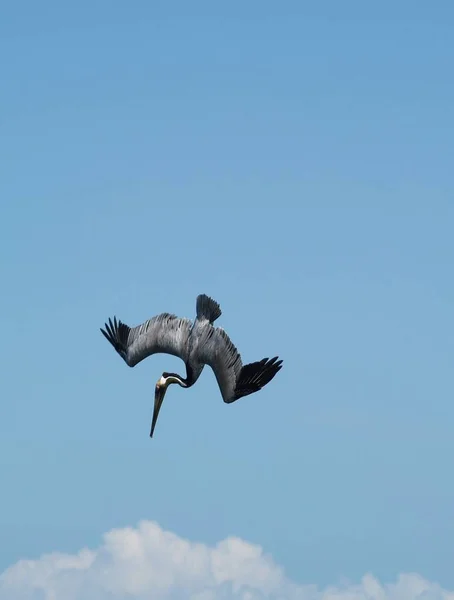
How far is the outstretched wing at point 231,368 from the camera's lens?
33781 millimetres

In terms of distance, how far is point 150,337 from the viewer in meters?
36.8

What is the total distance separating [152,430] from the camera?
36.0 metres

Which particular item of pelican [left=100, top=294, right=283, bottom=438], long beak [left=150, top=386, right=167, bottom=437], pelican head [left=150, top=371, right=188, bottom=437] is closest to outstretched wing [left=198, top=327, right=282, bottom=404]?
pelican [left=100, top=294, right=283, bottom=438]

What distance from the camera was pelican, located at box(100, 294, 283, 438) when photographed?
33.9 metres

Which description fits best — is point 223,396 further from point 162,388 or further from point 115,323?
point 115,323

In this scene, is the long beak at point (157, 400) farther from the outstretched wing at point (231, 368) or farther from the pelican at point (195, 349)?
the outstretched wing at point (231, 368)

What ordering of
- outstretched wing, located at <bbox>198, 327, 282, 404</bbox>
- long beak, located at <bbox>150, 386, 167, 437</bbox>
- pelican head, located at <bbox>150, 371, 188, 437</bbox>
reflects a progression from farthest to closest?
1. long beak, located at <bbox>150, 386, 167, 437</bbox>
2. pelican head, located at <bbox>150, 371, 188, 437</bbox>
3. outstretched wing, located at <bbox>198, 327, 282, 404</bbox>

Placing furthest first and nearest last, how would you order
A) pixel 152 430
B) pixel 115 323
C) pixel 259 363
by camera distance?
pixel 115 323 < pixel 152 430 < pixel 259 363

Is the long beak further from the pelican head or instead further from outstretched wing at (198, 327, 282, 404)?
outstretched wing at (198, 327, 282, 404)

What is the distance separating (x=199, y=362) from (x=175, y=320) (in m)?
1.72

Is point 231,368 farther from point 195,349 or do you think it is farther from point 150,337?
point 150,337

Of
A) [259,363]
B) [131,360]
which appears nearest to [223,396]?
[259,363]

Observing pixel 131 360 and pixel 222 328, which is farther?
pixel 131 360

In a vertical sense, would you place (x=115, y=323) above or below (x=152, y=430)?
above
